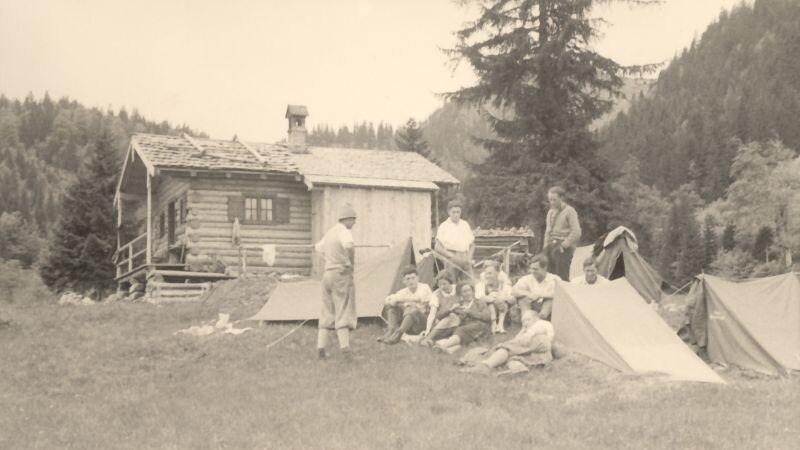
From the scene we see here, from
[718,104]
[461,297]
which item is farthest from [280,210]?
[718,104]

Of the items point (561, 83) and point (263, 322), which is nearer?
point (263, 322)

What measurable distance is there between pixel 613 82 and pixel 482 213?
5.64m

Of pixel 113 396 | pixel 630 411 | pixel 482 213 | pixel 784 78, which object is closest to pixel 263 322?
pixel 113 396

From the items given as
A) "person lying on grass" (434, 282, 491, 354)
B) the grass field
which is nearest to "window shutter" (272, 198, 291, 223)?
→ the grass field

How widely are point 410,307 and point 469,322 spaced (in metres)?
0.89

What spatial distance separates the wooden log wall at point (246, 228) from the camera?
20531mm

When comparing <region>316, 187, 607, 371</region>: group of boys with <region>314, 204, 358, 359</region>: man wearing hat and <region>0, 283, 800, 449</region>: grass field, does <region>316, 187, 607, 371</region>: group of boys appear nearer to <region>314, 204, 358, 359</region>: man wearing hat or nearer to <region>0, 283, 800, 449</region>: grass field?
<region>314, 204, 358, 359</region>: man wearing hat

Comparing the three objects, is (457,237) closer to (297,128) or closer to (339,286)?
(339,286)

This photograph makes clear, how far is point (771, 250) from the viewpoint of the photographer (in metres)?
40.9

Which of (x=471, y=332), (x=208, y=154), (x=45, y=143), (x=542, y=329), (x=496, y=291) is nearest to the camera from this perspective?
(x=542, y=329)

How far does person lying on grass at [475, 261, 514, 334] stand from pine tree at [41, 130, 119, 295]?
73.1 feet

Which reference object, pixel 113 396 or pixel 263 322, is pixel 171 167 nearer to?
pixel 263 322

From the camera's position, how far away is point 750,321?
33.3 feet

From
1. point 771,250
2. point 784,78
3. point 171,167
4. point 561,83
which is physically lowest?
point 771,250
